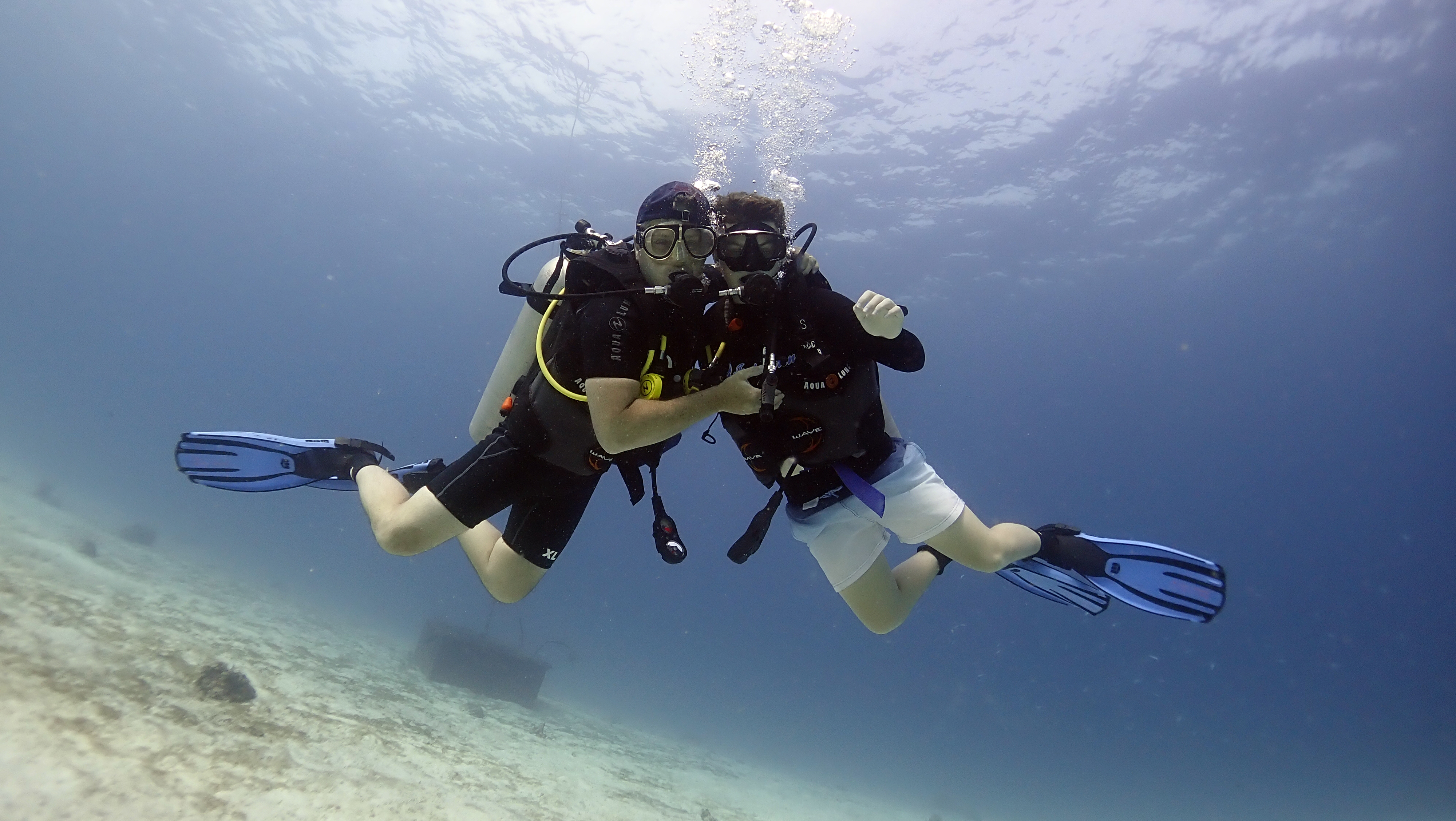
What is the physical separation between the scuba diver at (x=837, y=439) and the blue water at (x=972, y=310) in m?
14.5

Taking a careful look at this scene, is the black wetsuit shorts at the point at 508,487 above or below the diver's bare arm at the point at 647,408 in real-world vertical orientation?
below

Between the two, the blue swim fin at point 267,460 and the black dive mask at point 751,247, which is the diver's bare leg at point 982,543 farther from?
the blue swim fin at point 267,460

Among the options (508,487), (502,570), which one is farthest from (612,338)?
(502,570)

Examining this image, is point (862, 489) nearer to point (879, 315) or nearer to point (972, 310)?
point (879, 315)

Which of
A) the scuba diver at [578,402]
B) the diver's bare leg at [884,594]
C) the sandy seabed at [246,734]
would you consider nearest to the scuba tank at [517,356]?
the scuba diver at [578,402]

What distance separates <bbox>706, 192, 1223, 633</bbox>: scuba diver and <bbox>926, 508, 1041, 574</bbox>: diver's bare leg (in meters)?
0.01

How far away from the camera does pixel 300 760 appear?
199 inches

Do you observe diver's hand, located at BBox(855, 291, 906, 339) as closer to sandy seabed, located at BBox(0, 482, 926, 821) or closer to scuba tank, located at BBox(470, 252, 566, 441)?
scuba tank, located at BBox(470, 252, 566, 441)

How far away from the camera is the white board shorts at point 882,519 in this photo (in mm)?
4070

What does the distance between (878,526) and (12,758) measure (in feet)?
17.6

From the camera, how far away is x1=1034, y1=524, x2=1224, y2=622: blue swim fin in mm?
5219

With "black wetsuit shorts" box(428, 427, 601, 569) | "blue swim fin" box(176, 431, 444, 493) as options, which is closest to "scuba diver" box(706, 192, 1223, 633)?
"black wetsuit shorts" box(428, 427, 601, 569)

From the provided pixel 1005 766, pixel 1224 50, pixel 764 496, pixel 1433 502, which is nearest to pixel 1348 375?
pixel 1433 502

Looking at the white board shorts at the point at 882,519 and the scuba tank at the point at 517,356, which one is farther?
the white board shorts at the point at 882,519
